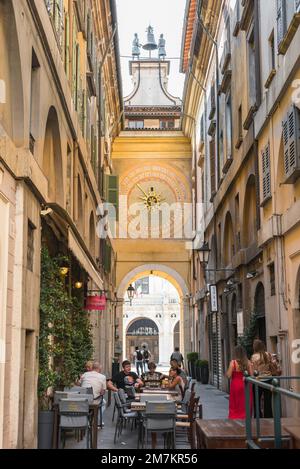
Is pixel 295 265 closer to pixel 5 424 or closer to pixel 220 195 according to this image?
pixel 5 424

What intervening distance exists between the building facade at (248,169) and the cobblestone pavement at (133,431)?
1.70 meters

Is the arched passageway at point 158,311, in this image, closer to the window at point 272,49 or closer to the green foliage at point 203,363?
the green foliage at point 203,363

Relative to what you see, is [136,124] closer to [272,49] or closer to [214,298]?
[214,298]

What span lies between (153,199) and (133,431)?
2354 centimetres

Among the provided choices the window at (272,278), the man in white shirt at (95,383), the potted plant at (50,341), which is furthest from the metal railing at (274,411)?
the window at (272,278)

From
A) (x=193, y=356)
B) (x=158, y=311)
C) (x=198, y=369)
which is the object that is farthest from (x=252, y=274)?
(x=158, y=311)

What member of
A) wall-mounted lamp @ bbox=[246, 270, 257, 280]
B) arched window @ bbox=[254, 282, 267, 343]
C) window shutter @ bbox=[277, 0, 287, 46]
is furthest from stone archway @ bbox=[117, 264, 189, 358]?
window shutter @ bbox=[277, 0, 287, 46]

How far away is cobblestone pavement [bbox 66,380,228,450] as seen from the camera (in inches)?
475

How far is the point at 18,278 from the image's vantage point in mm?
9789

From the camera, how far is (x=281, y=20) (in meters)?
13.4

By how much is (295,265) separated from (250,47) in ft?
24.9

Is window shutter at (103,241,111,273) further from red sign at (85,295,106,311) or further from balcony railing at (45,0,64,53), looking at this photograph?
balcony railing at (45,0,64,53)

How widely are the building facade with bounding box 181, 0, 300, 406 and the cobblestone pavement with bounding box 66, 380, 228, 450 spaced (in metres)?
1.70

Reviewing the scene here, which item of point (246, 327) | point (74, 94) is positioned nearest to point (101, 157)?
point (74, 94)
